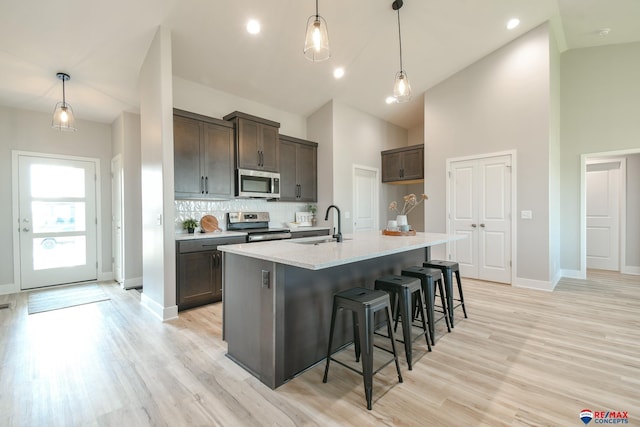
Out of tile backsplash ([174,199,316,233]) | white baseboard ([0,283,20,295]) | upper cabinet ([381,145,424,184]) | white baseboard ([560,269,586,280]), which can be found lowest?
white baseboard ([560,269,586,280])

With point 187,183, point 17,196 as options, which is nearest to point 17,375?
point 187,183

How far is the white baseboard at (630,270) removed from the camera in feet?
17.3

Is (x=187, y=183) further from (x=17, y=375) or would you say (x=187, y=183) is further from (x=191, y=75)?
(x=17, y=375)

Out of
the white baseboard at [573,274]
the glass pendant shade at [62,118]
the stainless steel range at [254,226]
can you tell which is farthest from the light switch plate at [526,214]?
the glass pendant shade at [62,118]

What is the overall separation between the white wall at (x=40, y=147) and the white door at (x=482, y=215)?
19.8 feet

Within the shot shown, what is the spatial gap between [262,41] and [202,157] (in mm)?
1708

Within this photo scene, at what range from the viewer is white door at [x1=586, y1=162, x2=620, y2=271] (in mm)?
5430

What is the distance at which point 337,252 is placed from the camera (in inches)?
79.7

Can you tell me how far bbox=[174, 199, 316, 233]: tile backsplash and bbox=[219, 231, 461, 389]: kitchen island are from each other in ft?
7.00

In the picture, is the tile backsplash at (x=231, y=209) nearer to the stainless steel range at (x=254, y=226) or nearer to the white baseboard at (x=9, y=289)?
the stainless steel range at (x=254, y=226)

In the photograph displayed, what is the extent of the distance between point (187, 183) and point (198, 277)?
124 centimetres

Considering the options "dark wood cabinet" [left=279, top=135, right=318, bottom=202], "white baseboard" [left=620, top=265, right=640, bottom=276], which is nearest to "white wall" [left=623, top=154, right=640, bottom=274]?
"white baseboard" [left=620, top=265, right=640, bottom=276]

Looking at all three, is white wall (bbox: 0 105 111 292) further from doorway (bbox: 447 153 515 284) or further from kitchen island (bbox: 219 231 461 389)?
doorway (bbox: 447 153 515 284)

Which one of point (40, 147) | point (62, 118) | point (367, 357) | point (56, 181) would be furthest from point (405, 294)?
point (40, 147)
